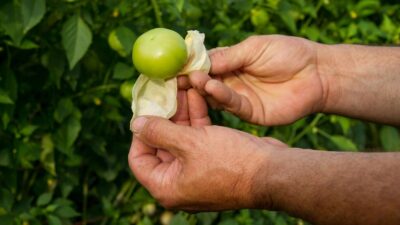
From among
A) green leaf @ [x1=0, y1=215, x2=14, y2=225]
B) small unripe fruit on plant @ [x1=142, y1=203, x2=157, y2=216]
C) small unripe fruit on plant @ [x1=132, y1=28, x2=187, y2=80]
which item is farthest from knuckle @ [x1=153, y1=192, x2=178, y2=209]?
small unripe fruit on plant @ [x1=142, y1=203, x2=157, y2=216]

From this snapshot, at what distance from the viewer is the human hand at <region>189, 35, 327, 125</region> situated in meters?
1.79

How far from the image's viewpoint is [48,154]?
210 centimetres

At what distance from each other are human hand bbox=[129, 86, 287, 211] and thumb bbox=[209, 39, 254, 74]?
316 millimetres

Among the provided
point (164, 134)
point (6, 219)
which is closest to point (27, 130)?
point (6, 219)

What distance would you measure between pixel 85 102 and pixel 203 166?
2.66ft

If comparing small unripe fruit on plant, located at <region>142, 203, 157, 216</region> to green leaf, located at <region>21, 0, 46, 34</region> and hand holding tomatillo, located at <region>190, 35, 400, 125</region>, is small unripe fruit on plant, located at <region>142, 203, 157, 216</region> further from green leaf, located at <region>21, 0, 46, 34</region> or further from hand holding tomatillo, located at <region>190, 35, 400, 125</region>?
green leaf, located at <region>21, 0, 46, 34</region>

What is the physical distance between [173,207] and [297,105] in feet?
1.89

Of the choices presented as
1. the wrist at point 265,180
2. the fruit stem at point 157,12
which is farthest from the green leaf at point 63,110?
the wrist at point 265,180

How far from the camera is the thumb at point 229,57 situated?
1761 mm

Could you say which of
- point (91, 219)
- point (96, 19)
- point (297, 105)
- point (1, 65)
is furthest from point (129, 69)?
point (91, 219)

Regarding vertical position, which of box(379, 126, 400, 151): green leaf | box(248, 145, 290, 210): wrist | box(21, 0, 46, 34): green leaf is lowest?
box(379, 126, 400, 151): green leaf

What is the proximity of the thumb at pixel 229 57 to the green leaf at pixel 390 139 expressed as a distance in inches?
57.3

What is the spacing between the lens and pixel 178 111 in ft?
5.58

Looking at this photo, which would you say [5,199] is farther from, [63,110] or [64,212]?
[63,110]
